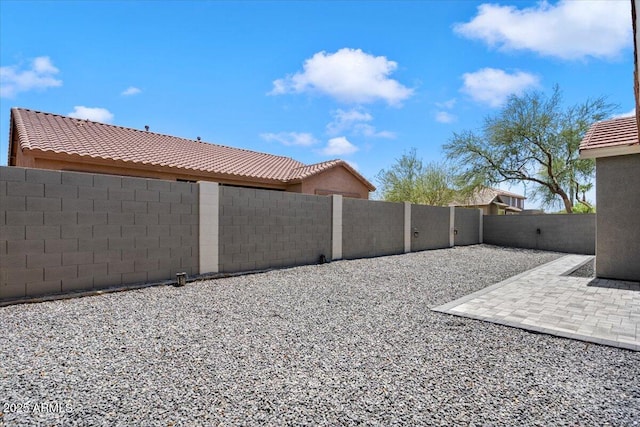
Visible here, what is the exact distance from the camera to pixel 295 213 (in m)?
9.41

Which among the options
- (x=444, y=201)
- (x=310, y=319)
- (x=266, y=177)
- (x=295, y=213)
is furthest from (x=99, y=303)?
(x=444, y=201)

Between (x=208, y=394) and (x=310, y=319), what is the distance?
7.39 feet

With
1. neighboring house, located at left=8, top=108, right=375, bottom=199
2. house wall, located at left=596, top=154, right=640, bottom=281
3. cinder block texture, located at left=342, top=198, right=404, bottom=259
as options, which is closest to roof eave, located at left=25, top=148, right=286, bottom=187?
neighboring house, located at left=8, top=108, right=375, bottom=199

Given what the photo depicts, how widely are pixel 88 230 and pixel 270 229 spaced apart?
13.4 feet

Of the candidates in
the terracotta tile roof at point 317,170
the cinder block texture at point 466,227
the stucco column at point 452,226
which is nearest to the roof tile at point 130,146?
the terracotta tile roof at point 317,170

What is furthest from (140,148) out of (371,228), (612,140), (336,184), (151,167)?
(612,140)

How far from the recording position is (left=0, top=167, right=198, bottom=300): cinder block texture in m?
5.08

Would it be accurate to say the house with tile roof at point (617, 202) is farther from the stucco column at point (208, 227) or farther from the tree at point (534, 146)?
the tree at point (534, 146)

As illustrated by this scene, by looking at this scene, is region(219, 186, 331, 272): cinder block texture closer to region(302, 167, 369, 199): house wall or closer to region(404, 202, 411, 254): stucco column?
region(404, 202, 411, 254): stucco column

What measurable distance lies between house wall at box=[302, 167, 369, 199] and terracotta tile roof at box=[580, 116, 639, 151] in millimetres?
9947

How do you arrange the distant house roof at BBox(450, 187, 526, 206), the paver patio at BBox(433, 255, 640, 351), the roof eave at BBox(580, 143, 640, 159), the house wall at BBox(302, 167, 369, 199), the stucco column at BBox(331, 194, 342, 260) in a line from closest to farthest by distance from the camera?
the paver patio at BBox(433, 255, 640, 351) → the roof eave at BBox(580, 143, 640, 159) → the stucco column at BBox(331, 194, 342, 260) → the house wall at BBox(302, 167, 369, 199) → the distant house roof at BBox(450, 187, 526, 206)

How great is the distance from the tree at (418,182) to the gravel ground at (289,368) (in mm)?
19843

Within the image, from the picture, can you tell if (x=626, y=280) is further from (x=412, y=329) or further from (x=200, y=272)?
(x=200, y=272)

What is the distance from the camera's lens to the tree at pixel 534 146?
19000mm
